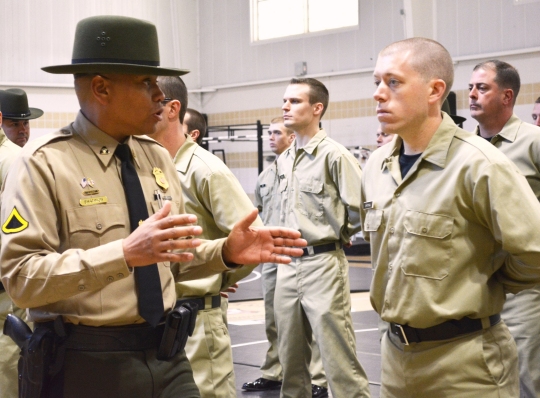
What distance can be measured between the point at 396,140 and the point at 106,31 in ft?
4.42

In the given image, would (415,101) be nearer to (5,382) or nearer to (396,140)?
(396,140)

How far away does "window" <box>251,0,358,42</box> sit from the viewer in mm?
15734

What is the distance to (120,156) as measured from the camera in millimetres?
2795

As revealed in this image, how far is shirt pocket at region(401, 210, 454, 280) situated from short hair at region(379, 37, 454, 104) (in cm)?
57

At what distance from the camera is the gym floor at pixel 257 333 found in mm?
6488

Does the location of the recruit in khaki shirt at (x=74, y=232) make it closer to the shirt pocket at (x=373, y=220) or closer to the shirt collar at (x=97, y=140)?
the shirt collar at (x=97, y=140)

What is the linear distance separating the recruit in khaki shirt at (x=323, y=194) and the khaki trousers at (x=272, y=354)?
100 centimetres

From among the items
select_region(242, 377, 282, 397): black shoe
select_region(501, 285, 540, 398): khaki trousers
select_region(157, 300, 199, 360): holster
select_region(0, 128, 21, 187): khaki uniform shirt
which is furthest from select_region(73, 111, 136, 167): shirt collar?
select_region(242, 377, 282, 397): black shoe

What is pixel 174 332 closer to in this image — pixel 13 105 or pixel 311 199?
pixel 311 199

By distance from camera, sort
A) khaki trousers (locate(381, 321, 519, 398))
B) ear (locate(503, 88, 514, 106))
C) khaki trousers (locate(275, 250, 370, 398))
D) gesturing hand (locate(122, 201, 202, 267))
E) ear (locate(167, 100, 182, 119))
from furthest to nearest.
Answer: khaki trousers (locate(275, 250, 370, 398)) < ear (locate(503, 88, 514, 106)) < ear (locate(167, 100, 182, 119)) < khaki trousers (locate(381, 321, 519, 398)) < gesturing hand (locate(122, 201, 202, 267))

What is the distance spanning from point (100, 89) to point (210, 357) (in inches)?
65.5

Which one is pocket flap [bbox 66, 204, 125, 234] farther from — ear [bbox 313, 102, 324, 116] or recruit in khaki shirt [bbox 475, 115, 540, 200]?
ear [bbox 313, 102, 324, 116]

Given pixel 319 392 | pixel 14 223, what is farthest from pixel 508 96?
pixel 14 223

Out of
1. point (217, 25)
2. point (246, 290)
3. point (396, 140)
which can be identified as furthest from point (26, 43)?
point (396, 140)
